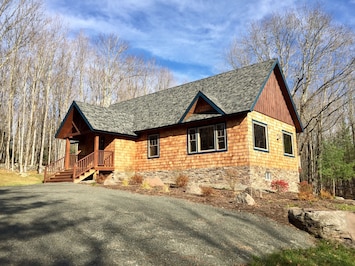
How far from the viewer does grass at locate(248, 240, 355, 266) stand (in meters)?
5.84

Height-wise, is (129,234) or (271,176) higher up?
(271,176)

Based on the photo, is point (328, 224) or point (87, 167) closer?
point (328, 224)

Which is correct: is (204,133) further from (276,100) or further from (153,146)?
(276,100)

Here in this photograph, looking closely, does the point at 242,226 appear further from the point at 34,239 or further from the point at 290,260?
the point at 34,239

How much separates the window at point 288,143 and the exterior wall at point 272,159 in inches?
11.3

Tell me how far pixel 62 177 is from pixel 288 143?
15719 millimetres

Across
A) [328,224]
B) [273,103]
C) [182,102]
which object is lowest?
[328,224]

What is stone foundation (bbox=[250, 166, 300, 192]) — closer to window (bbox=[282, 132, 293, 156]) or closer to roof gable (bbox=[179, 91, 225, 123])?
window (bbox=[282, 132, 293, 156])

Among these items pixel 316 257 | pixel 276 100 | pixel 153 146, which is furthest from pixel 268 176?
pixel 316 257

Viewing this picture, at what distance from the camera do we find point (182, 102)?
2020 centimetres

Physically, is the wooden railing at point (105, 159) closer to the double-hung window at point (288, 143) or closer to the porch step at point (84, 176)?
the porch step at point (84, 176)

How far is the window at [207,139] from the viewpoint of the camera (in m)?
16.7

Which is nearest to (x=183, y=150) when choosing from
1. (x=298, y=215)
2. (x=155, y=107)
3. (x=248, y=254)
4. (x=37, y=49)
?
(x=155, y=107)

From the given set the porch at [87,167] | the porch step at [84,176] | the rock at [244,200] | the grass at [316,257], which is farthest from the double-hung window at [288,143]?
the porch step at [84,176]
